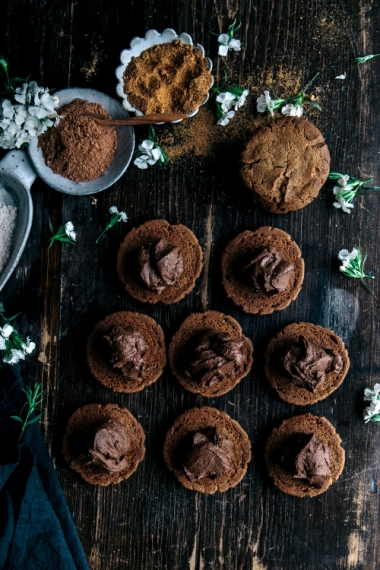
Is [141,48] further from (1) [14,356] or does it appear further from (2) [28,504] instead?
(2) [28,504]

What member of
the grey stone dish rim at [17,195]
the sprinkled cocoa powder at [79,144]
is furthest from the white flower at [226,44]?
the grey stone dish rim at [17,195]

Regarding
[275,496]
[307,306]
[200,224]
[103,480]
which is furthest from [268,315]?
[103,480]

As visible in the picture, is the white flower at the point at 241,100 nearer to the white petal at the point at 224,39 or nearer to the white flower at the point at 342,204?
the white petal at the point at 224,39

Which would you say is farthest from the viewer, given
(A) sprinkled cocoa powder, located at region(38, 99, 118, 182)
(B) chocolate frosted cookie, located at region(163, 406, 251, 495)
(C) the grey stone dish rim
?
(B) chocolate frosted cookie, located at region(163, 406, 251, 495)

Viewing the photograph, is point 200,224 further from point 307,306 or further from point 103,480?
point 103,480

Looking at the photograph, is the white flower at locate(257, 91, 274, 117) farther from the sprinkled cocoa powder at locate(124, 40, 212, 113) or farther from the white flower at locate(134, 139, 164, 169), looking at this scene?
the white flower at locate(134, 139, 164, 169)

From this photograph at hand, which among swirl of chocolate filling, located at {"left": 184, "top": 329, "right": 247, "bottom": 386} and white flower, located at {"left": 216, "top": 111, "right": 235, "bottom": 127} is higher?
white flower, located at {"left": 216, "top": 111, "right": 235, "bottom": 127}

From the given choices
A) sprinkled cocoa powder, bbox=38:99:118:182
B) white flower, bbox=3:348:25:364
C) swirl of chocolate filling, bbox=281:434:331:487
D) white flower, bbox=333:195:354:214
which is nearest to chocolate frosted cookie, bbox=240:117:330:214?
white flower, bbox=333:195:354:214
